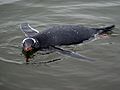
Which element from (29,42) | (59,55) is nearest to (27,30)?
(29,42)

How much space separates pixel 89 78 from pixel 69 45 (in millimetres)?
1715

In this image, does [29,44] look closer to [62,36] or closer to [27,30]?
[62,36]

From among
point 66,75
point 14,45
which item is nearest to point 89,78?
point 66,75

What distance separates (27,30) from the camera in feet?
27.0

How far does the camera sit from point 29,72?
20.6 feet

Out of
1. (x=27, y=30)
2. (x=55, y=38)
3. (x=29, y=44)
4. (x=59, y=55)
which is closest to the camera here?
(x=59, y=55)

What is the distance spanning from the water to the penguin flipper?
0.49ft

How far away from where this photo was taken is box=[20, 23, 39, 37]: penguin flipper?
803 cm

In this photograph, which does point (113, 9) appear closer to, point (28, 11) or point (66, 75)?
point (28, 11)

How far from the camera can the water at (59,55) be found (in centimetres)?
588

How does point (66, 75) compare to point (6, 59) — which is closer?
point (66, 75)

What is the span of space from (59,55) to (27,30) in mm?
1618

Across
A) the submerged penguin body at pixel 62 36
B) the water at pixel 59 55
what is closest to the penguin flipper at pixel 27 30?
the water at pixel 59 55

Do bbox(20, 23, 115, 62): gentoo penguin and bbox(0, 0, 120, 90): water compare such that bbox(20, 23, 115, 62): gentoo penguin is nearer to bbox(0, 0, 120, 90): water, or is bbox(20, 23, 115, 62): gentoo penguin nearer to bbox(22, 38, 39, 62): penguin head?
bbox(22, 38, 39, 62): penguin head
